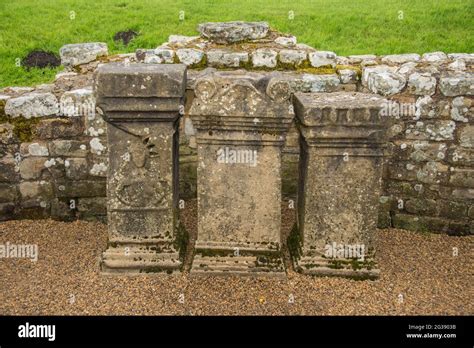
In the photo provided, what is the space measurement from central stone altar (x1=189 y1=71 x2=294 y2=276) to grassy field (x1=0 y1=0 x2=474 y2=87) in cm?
590

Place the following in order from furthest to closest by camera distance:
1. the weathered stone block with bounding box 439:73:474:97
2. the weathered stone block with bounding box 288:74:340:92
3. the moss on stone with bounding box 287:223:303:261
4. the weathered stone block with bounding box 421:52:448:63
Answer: the weathered stone block with bounding box 421:52:448:63, the weathered stone block with bounding box 288:74:340:92, the weathered stone block with bounding box 439:73:474:97, the moss on stone with bounding box 287:223:303:261

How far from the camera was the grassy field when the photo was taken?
10078 millimetres

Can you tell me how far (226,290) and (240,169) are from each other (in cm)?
99

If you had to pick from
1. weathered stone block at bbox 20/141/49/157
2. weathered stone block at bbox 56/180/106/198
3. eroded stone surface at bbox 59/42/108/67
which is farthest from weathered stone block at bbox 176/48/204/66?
weathered stone block at bbox 20/141/49/157

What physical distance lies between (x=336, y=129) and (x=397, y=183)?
164 cm

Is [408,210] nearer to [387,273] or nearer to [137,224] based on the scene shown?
[387,273]

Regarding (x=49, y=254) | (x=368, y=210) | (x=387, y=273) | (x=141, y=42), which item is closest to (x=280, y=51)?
(x=368, y=210)

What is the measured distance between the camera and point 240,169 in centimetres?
418

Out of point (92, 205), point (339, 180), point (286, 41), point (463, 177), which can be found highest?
point (286, 41)

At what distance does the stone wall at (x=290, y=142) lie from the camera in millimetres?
5047

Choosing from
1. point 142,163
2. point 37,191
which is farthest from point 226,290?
point 37,191

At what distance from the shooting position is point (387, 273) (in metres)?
4.49

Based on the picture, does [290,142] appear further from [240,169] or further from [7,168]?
[7,168]

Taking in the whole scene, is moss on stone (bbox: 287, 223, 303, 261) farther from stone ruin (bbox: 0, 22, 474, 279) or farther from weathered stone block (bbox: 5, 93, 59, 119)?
weathered stone block (bbox: 5, 93, 59, 119)
